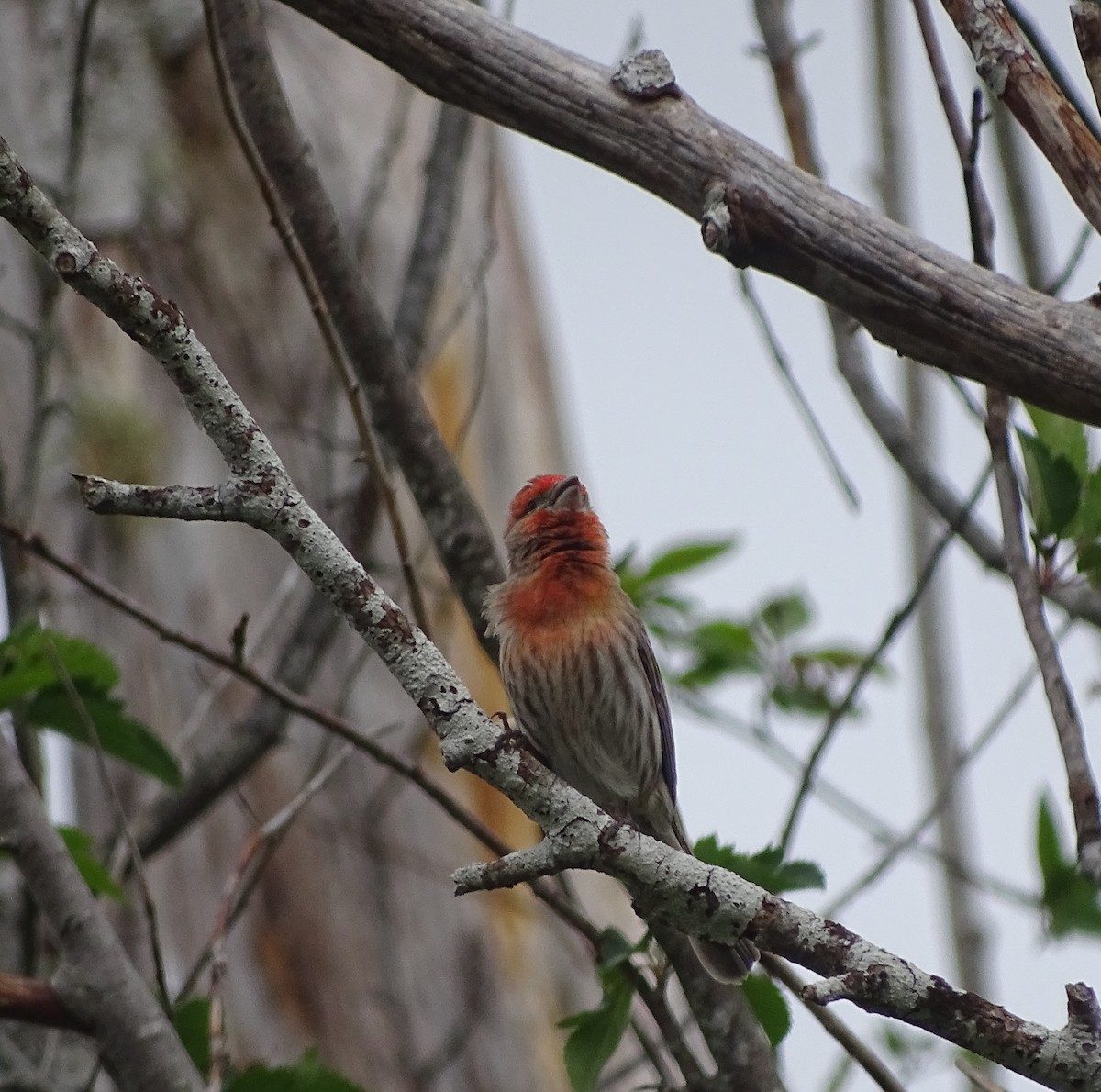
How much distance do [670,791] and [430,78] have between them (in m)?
3.01

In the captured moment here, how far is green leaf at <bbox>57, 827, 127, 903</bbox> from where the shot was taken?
12.7ft

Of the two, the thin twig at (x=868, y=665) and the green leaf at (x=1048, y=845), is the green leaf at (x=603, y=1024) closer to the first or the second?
the thin twig at (x=868, y=665)

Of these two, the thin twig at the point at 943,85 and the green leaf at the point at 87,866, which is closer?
the thin twig at the point at 943,85

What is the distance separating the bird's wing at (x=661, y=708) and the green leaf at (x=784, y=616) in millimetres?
501

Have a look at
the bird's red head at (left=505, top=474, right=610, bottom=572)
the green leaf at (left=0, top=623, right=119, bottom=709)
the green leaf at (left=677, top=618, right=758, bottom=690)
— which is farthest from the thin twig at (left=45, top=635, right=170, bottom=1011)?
the green leaf at (left=677, top=618, right=758, bottom=690)

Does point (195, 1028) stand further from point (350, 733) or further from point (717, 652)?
point (717, 652)

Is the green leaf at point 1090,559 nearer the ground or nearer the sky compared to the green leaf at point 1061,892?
nearer the sky

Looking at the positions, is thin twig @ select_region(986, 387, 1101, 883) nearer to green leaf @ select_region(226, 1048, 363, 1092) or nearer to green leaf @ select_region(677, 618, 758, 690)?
green leaf @ select_region(226, 1048, 363, 1092)

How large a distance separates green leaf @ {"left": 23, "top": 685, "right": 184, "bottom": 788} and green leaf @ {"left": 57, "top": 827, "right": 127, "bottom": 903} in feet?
0.83

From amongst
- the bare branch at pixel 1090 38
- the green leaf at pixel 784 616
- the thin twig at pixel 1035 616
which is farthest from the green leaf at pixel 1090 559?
the green leaf at pixel 784 616

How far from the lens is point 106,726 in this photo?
3842mm

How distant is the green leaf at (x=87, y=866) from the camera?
152 inches

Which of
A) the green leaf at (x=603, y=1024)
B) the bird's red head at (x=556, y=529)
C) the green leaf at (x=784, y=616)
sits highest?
the bird's red head at (x=556, y=529)

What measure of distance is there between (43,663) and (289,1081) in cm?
114
